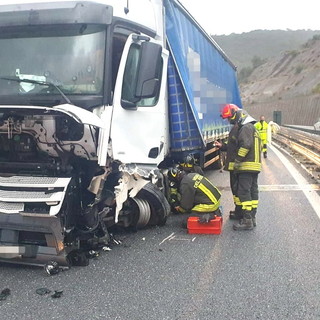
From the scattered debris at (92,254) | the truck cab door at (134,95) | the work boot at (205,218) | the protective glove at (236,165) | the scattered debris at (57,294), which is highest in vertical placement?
the truck cab door at (134,95)

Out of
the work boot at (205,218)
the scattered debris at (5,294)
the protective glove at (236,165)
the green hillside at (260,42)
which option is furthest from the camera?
the green hillside at (260,42)

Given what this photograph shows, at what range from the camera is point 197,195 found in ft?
19.9

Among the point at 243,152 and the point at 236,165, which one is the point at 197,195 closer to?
the point at 236,165

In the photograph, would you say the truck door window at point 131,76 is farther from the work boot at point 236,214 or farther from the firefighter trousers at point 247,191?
the work boot at point 236,214

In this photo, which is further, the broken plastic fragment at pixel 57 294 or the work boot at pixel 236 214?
the work boot at pixel 236 214

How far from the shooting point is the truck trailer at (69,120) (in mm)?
4312

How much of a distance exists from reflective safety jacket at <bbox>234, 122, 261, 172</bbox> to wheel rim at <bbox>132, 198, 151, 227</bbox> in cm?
137

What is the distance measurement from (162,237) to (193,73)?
2847 mm

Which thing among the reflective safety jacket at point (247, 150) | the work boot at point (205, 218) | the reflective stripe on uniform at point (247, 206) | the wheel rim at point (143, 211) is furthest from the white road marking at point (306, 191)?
the wheel rim at point (143, 211)

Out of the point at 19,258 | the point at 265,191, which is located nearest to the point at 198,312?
the point at 19,258

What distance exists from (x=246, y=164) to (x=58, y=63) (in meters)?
2.88

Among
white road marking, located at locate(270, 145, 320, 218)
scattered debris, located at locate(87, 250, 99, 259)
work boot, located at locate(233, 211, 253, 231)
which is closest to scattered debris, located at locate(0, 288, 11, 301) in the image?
scattered debris, located at locate(87, 250, 99, 259)

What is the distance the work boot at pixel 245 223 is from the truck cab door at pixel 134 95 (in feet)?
5.37

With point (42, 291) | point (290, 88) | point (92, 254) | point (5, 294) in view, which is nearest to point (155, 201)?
point (92, 254)
